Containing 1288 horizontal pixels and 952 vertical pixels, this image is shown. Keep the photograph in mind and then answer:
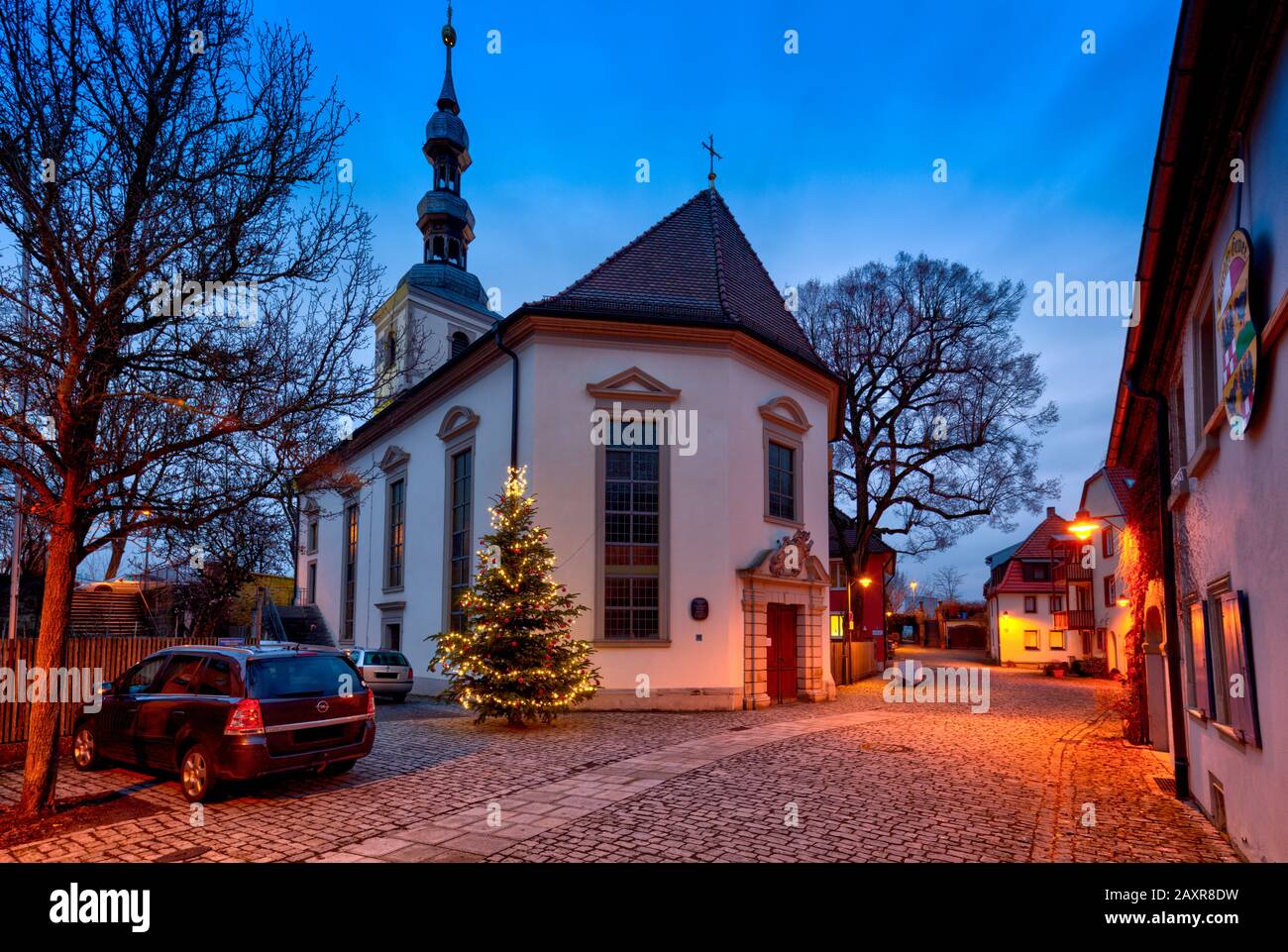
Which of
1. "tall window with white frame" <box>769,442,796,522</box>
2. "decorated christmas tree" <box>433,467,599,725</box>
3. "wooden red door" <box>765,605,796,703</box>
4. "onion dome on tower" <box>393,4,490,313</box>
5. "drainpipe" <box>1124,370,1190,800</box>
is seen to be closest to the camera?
"drainpipe" <box>1124,370,1190,800</box>

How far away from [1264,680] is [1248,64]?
4065 millimetres

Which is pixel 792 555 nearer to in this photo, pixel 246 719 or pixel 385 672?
pixel 385 672

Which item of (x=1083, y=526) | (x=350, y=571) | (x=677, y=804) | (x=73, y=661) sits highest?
(x=1083, y=526)

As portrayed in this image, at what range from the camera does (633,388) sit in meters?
18.9

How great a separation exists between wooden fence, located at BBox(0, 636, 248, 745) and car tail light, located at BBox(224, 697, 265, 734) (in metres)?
3.61

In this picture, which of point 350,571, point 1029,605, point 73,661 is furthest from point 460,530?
point 1029,605

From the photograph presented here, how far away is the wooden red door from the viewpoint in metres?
20.1

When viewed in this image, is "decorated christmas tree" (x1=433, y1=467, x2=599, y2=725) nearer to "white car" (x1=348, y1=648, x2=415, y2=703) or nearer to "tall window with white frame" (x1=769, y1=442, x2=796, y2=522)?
"white car" (x1=348, y1=648, x2=415, y2=703)

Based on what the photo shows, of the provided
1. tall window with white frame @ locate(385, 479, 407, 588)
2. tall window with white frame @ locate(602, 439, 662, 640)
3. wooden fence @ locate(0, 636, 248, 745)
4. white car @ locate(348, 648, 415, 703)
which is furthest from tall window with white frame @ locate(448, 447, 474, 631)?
Result: wooden fence @ locate(0, 636, 248, 745)

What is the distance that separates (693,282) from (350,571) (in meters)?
17.4

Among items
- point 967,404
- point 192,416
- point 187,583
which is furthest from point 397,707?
point 967,404

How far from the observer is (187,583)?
30266mm

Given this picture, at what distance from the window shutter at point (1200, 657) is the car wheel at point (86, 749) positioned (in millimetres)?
12427
